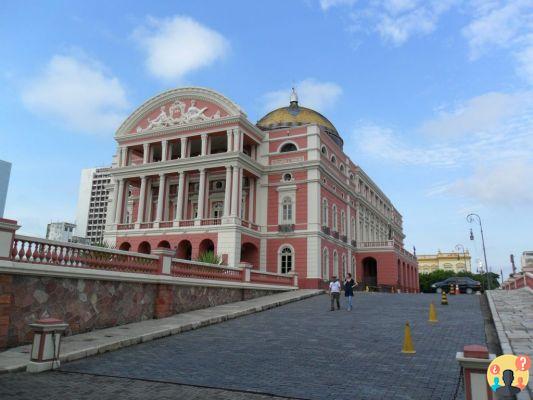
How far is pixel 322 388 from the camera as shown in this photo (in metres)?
7.76

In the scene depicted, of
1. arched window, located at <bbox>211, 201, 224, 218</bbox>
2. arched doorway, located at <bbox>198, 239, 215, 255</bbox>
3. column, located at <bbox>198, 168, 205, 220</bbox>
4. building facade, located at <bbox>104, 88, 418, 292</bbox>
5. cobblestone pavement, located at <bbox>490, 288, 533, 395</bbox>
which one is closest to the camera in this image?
cobblestone pavement, located at <bbox>490, 288, 533, 395</bbox>

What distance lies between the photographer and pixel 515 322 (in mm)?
13906

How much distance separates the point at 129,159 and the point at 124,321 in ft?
84.0

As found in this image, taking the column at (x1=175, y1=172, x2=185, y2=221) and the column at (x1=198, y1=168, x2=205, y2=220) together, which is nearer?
the column at (x1=198, y1=168, x2=205, y2=220)

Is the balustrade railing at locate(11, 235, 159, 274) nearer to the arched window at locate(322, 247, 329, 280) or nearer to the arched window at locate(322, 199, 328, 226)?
the arched window at locate(322, 247, 329, 280)

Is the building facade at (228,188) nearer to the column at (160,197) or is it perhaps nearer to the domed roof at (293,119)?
the column at (160,197)

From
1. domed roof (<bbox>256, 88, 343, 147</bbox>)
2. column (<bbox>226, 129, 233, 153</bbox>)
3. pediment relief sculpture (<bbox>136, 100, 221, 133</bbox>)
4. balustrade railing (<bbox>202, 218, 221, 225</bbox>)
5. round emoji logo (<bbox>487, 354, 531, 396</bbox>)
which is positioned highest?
domed roof (<bbox>256, 88, 343, 147</bbox>)

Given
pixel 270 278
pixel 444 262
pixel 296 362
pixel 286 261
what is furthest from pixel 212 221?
pixel 444 262

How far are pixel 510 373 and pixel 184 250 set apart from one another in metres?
31.6

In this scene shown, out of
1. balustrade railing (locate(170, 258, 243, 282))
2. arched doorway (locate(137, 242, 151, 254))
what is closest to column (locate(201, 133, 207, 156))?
arched doorway (locate(137, 242, 151, 254))

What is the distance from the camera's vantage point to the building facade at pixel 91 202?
137125mm

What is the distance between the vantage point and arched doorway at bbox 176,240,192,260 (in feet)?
111

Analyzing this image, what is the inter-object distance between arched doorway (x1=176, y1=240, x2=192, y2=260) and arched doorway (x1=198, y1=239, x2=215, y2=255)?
5.15ft

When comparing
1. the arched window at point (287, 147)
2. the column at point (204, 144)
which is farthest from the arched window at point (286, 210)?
the column at point (204, 144)
